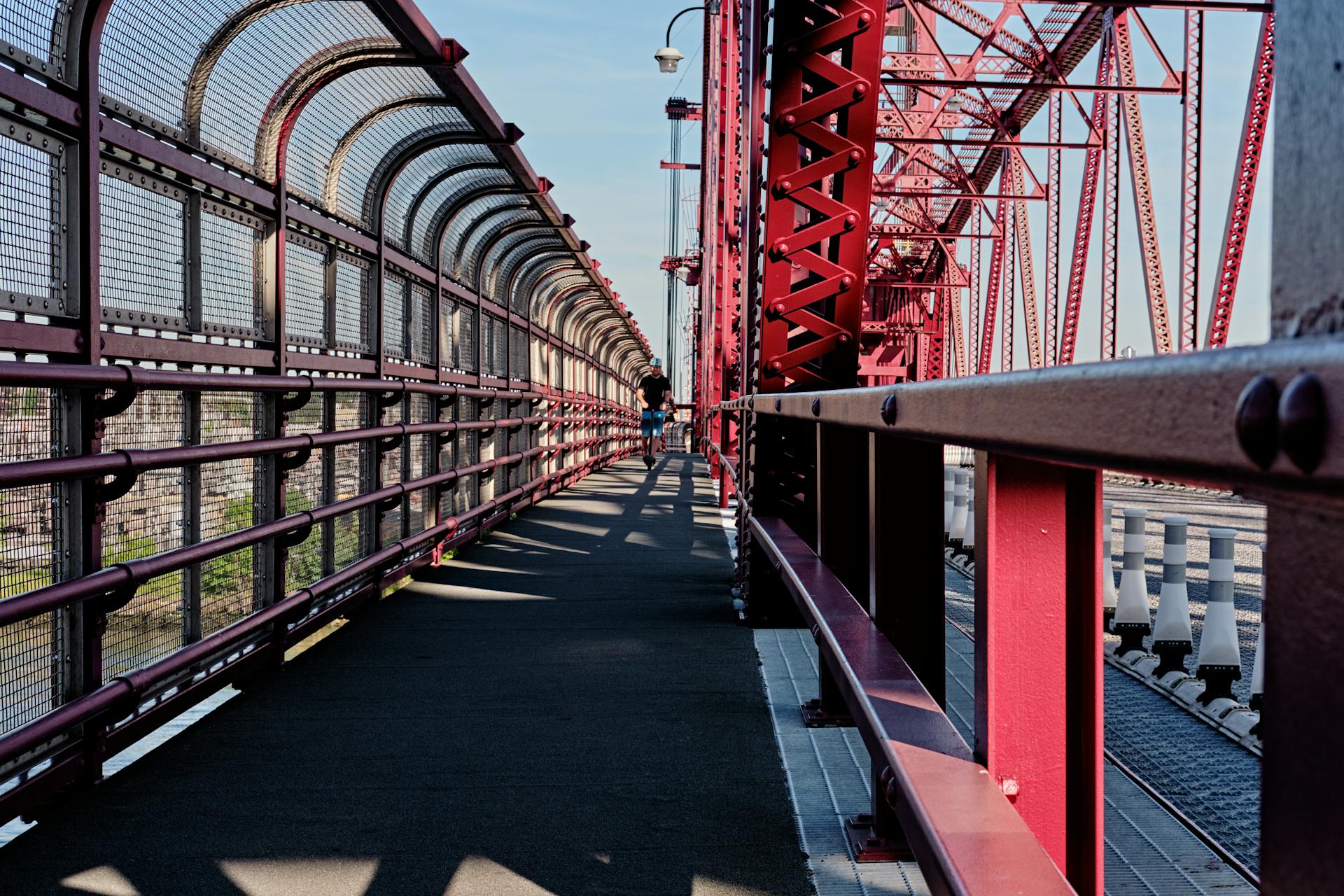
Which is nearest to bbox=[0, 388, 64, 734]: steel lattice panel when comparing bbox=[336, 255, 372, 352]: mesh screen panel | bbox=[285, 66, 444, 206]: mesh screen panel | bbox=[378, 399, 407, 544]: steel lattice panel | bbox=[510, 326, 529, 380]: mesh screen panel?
bbox=[285, 66, 444, 206]: mesh screen panel

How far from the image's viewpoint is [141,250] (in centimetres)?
411

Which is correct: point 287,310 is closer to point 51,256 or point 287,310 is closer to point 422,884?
point 51,256

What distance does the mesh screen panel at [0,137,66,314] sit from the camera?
322 centimetres

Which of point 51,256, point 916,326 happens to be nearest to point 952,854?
point 51,256

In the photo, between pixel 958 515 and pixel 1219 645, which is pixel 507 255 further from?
pixel 1219 645

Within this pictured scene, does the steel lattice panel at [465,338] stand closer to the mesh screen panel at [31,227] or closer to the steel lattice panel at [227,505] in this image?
the steel lattice panel at [227,505]

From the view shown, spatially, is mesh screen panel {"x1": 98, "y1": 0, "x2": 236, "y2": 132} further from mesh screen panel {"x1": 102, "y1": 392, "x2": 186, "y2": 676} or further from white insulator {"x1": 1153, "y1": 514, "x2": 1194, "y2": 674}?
white insulator {"x1": 1153, "y1": 514, "x2": 1194, "y2": 674}

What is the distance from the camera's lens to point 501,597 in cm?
721

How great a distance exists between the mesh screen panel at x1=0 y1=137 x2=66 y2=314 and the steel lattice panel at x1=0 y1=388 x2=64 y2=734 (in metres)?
0.28

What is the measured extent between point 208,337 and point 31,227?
4.35 ft

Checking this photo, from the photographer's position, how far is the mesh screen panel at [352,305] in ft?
21.3

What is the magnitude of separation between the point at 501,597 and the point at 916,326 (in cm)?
3212

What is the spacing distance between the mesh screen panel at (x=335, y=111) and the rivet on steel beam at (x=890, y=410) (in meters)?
4.46

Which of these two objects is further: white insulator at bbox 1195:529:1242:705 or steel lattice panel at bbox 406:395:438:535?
steel lattice panel at bbox 406:395:438:535
